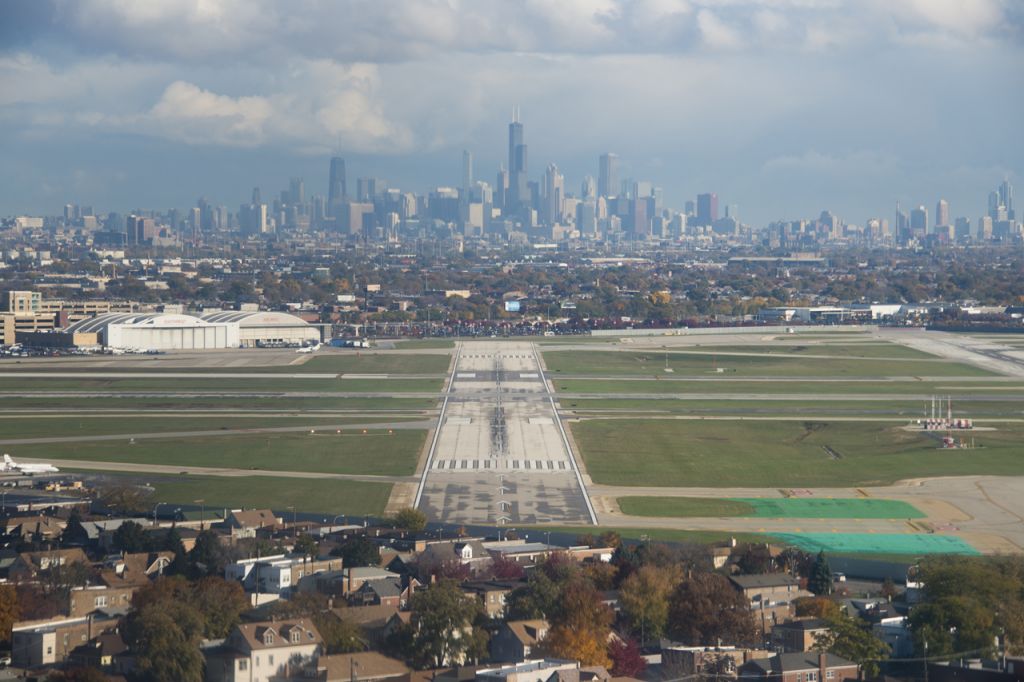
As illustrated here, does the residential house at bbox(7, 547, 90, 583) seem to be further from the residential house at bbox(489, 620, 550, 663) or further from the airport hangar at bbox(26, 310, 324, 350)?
the airport hangar at bbox(26, 310, 324, 350)

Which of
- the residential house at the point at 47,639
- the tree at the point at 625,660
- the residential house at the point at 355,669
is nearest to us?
the residential house at the point at 355,669

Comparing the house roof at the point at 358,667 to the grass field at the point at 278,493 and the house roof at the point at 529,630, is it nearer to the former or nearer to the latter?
the house roof at the point at 529,630

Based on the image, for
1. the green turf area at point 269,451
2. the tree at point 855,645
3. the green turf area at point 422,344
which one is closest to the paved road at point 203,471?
the green turf area at point 269,451

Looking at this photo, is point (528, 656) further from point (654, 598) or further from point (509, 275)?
point (509, 275)

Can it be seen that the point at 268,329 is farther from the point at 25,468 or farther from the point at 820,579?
the point at 820,579

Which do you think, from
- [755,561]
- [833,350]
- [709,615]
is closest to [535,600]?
[709,615]

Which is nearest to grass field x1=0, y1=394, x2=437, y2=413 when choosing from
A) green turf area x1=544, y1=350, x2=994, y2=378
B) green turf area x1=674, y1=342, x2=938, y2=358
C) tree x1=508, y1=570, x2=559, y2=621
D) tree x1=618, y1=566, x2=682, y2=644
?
green turf area x1=544, y1=350, x2=994, y2=378
